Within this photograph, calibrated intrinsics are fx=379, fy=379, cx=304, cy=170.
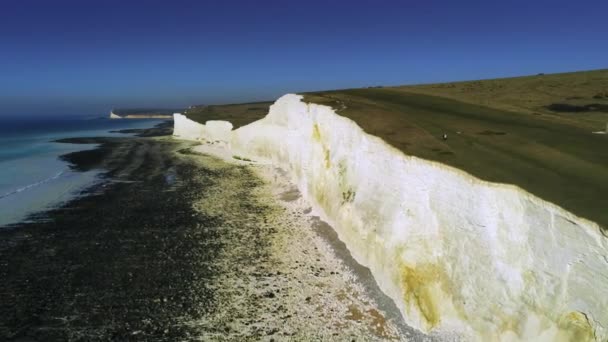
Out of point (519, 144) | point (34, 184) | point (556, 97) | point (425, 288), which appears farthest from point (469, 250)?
point (34, 184)

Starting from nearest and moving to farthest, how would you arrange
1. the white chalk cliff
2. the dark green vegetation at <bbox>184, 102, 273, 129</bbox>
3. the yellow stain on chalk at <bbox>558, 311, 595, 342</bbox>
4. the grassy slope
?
the yellow stain on chalk at <bbox>558, 311, 595, 342</bbox>
the white chalk cliff
the grassy slope
the dark green vegetation at <bbox>184, 102, 273, 129</bbox>

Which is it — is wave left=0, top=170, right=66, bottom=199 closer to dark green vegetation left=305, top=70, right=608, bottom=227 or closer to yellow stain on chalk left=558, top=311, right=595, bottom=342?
dark green vegetation left=305, top=70, right=608, bottom=227

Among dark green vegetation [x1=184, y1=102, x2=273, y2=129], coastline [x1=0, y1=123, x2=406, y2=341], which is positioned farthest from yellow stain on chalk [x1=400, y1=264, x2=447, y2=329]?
dark green vegetation [x1=184, y1=102, x2=273, y2=129]

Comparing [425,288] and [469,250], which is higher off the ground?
[469,250]

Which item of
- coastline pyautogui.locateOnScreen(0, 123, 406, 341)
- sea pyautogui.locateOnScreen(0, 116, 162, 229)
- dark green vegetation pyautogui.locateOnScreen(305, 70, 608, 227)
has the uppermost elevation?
dark green vegetation pyautogui.locateOnScreen(305, 70, 608, 227)

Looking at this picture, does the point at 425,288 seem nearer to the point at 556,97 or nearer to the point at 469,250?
the point at 469,250

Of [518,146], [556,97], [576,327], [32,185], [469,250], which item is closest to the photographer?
[576,327]

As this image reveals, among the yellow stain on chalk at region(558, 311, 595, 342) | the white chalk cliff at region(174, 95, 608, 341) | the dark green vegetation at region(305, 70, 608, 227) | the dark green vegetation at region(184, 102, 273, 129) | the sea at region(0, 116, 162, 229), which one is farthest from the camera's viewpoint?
the dark green vegetation at region(184, 102, 273, 129)

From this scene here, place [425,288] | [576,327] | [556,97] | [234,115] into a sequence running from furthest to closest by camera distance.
→ [234,115] < [556,97] < [425,288] < [576,327]

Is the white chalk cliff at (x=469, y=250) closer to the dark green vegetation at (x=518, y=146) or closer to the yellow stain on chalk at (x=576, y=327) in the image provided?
the yellow stain on chalk at (x=576, y=327)
